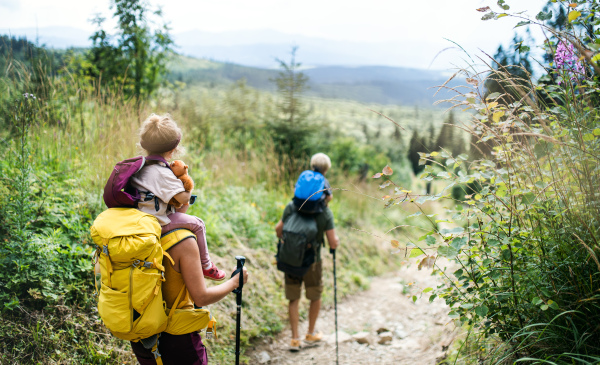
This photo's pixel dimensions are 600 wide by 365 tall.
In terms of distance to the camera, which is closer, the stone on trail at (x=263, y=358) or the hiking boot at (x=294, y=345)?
the stone on trail at (x=263, y=358)

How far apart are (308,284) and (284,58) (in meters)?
7.70

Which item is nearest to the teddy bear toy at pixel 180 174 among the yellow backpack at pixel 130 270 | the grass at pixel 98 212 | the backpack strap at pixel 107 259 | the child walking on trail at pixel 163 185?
the child walking on trail at pixel 163 185

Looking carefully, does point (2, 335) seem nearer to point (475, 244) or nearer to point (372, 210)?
point (475, 244)

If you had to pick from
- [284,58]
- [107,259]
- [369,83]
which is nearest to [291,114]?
[284,58]

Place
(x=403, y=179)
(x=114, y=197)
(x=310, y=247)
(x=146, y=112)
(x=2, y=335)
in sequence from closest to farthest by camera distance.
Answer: (x=114, y=197)
(x=2, y=335)
(x=310, y=247)
(x=146, y=112)
(x=403, y=179)

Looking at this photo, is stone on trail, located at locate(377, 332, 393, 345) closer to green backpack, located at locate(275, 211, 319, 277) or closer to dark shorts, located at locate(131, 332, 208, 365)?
green backpack, located at locate(275, 211, 319, 277)

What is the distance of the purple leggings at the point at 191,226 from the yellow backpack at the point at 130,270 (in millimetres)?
149

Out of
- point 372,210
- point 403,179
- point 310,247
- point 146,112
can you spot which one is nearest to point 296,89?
point 372,210

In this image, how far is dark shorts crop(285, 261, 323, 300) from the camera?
4.46 meters

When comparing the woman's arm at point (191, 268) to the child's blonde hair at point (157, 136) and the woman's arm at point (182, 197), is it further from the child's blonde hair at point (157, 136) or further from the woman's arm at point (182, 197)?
the child's blonde hair at point (157, 136)

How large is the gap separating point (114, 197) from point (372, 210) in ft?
30.2

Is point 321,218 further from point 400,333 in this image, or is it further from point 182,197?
point 182,197

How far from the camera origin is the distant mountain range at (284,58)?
7.39 m

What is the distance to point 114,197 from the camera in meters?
1.85
